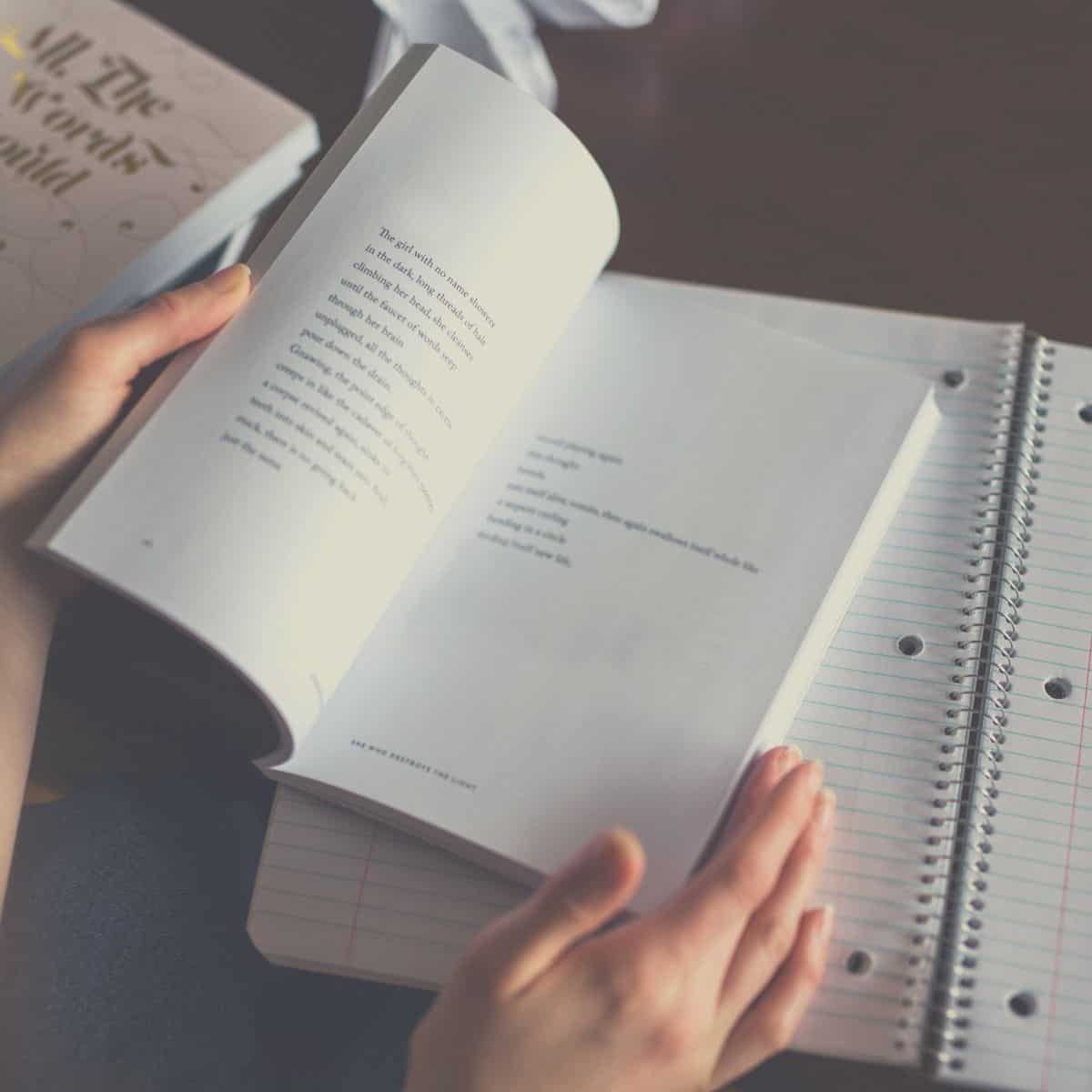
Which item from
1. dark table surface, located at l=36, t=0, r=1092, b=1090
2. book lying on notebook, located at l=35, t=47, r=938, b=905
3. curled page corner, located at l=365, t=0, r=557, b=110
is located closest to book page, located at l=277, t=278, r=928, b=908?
book lying on notebook, located at l=35, t=47, r=938, b=905

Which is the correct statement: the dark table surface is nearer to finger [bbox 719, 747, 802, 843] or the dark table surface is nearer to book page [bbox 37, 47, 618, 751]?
book page [bbox 37, 47, 618, 751]

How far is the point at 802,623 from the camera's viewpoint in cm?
63

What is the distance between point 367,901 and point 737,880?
19 cm

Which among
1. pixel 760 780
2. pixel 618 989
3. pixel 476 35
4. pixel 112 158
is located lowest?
pixel 618 989

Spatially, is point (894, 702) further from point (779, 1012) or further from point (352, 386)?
point (352, 386)

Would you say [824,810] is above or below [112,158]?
below

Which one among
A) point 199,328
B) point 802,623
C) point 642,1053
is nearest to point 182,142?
point 199,328

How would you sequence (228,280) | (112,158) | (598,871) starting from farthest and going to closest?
(112,158), (228,280), (598,871)

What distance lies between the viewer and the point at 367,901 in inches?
24.1

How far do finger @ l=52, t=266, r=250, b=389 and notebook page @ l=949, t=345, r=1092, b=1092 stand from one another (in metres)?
0.45

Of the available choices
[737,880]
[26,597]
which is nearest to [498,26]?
[26,597]

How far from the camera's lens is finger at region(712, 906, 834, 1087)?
560 mm

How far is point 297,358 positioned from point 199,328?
0.06 meters

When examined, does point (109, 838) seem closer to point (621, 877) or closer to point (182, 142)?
point (621, 877)
